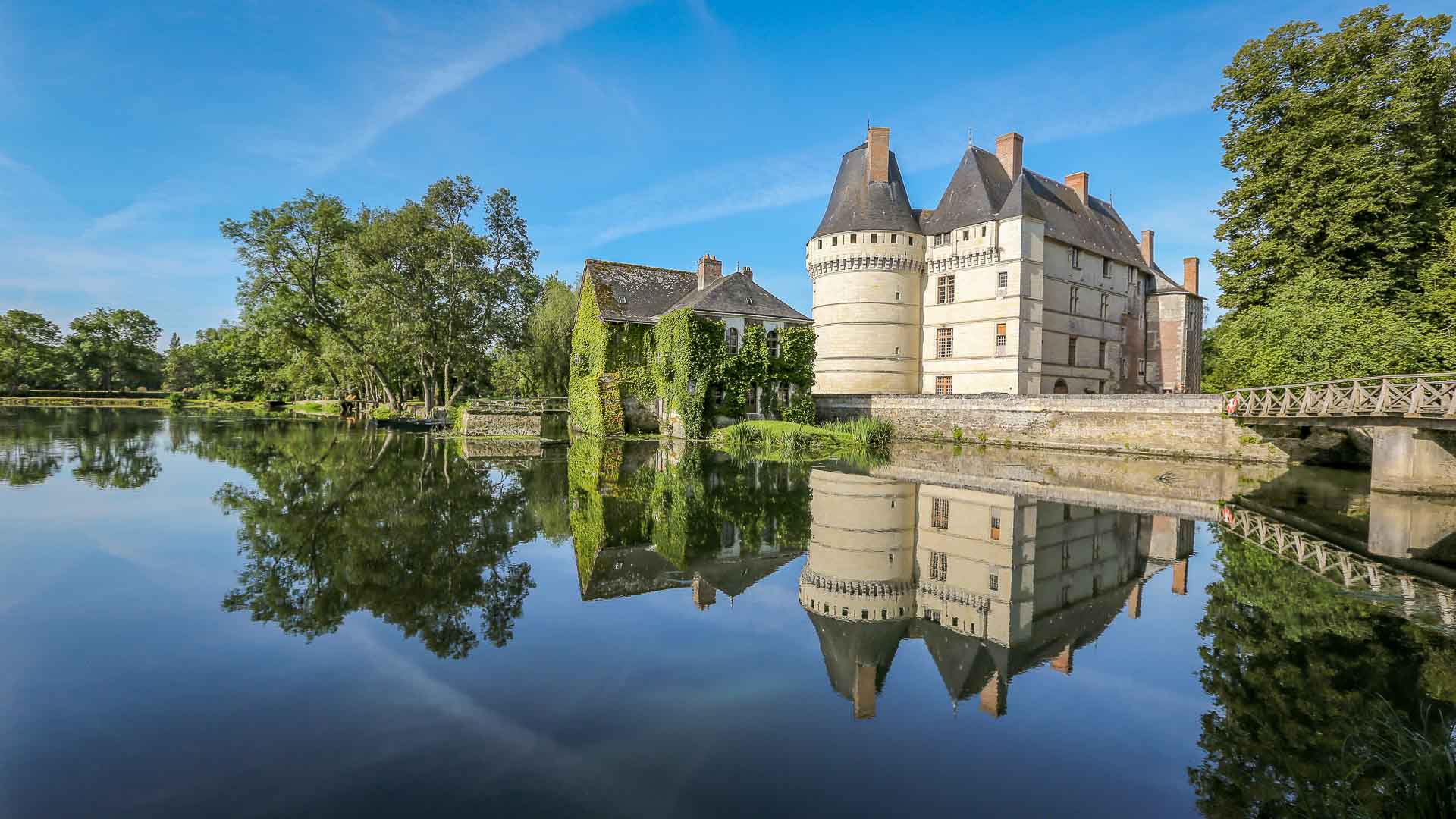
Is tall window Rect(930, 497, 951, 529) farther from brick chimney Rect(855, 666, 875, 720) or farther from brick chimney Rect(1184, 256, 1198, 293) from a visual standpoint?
brick chimney Rect(1184, 256, 1198, 293)

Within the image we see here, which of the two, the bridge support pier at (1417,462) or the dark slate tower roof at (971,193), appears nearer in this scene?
the bridge support pier at (1417,462)

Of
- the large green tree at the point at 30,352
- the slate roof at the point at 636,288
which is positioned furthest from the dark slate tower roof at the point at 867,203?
the large green tree at the point at 30,352

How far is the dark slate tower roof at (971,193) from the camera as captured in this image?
30.3 m

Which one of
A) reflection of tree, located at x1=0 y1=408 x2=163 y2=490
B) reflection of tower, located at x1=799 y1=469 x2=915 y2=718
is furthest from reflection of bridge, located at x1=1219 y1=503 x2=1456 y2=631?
reflection of tree, located at x1=0 y1=408 x2=163 y2=490

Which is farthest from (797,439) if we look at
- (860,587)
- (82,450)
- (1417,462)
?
(82,450)

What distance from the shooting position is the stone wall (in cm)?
2489

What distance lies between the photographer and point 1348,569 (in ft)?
25.8

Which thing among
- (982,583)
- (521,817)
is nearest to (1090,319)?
(982,583)

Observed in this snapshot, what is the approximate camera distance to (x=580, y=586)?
6766 mm

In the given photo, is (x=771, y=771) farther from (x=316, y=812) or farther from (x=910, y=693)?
(x=316, y=812)

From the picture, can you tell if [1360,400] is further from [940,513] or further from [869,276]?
[869,276]

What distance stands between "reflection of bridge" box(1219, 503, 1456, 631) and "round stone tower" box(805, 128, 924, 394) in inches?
838

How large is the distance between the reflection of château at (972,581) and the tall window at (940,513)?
3 cm

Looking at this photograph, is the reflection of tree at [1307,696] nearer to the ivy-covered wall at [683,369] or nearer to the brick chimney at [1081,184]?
the ivy-covered wall at [683,369]
